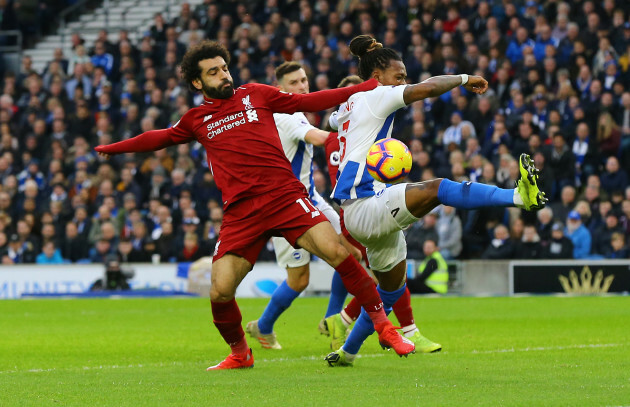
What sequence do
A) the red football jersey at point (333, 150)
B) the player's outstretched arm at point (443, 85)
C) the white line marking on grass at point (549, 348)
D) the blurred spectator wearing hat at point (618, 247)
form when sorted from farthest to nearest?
the blurred spectator wearing hat at point (618, 247)
the red football jersey at point (333, 150)
the white line marking on grass at point (549, 348)
the player's outstretched arm at point (443, 85)

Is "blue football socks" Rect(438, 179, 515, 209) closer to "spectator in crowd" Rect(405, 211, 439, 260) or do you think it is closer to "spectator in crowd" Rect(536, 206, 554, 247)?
"spectator in crowd" Rect(536, 206, 554, 247)

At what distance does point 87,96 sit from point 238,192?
59.6 ft

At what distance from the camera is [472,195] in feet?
22.1

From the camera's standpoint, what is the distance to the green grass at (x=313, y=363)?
5.99m

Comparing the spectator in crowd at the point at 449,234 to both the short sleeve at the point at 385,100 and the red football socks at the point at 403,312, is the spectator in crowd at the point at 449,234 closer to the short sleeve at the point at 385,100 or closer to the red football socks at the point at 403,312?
the red football socks at the point at 403,312

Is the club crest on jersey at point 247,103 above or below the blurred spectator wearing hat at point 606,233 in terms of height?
above

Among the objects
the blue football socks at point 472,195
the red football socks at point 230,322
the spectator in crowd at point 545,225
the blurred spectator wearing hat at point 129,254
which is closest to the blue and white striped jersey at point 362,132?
the blue football socks at point 472,195

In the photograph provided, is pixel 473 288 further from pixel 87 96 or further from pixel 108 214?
pixel 87 96

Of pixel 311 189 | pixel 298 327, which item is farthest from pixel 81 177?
pixel 311 189

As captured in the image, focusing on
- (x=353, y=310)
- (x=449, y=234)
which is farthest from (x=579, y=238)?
(x=353, y=310)

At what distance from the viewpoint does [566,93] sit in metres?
18.9

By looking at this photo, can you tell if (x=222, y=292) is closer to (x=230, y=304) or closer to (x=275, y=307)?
(x=230, y=304)

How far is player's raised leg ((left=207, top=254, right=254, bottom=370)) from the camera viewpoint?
742 centimetres

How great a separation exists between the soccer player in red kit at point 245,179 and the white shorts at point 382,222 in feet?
0.60
